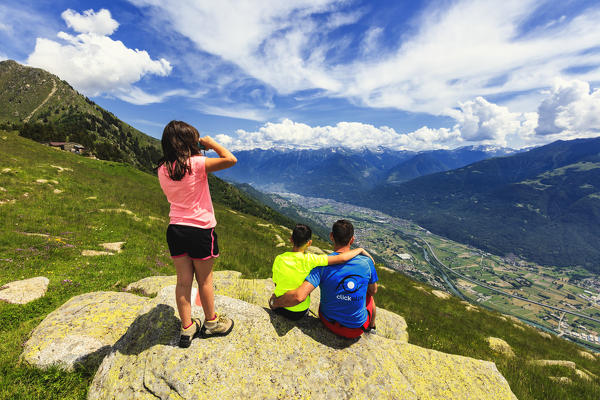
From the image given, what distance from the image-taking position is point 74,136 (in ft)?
281

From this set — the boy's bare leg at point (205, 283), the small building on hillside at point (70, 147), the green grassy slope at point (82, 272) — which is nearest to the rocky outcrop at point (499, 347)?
the green grassy slope at point (82, 272)

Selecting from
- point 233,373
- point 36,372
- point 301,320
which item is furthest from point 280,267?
point 36,372

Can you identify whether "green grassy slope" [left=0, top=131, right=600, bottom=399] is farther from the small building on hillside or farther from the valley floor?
the valley floor

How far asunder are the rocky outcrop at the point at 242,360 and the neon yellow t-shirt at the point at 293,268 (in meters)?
1.08

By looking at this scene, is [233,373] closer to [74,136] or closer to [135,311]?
[135,311]

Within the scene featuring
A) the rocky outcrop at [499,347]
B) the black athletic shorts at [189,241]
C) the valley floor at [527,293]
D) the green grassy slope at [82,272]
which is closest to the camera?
the black athletic shorts at [189,241]

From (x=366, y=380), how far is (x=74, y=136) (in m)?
123

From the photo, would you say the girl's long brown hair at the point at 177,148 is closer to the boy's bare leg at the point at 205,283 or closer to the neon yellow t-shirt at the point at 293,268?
the boy's bare leg at the point at 205,283

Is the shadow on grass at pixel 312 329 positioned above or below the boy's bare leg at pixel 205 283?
below

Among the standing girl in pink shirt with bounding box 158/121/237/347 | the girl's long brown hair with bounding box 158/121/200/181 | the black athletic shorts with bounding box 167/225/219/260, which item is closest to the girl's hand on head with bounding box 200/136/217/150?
the standing girl in pink shirt with bounding box 158/121/237/347

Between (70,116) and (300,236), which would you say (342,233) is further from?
(70,116)

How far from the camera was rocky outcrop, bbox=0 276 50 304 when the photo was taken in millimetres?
6250

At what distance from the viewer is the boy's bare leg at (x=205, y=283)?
432cm

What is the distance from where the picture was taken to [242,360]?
4.24 meters
